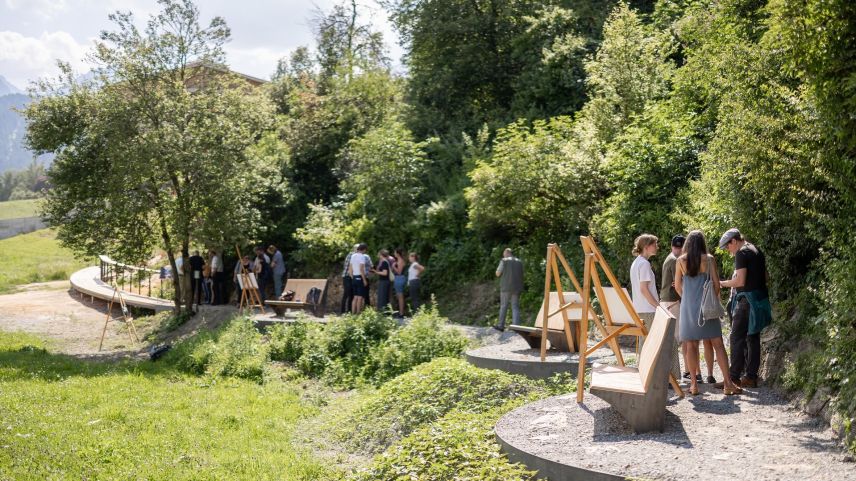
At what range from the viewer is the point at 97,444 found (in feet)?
32.0

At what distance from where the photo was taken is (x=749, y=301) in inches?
344

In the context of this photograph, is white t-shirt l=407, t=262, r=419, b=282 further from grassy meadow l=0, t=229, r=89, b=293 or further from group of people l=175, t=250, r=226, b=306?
grassy meadow l=0, t=229, r=89, b=293

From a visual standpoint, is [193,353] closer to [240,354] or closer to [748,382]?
[240,354]

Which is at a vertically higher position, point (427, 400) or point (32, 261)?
point (32, 261)

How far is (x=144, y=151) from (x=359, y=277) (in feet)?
20.8

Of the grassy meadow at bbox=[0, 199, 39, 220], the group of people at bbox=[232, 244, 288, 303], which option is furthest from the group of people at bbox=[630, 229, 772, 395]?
the grassy meadow at bbox=[0, 199, 39, 220]

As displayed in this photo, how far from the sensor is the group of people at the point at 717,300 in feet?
28.0

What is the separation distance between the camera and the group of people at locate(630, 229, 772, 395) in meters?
8.53

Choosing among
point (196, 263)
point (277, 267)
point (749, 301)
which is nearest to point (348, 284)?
point (277, 267)

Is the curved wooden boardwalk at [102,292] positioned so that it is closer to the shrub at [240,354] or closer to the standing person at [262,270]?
the standing person at [262,270]

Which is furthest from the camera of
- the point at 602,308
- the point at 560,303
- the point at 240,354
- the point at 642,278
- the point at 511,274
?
the point at 240,354

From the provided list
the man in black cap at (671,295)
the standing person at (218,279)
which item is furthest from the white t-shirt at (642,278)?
the standing person at (218,279)

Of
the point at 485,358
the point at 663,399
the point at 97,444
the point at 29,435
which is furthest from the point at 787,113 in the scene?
the point at 29,435

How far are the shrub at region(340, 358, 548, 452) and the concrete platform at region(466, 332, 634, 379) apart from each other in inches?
11.6
